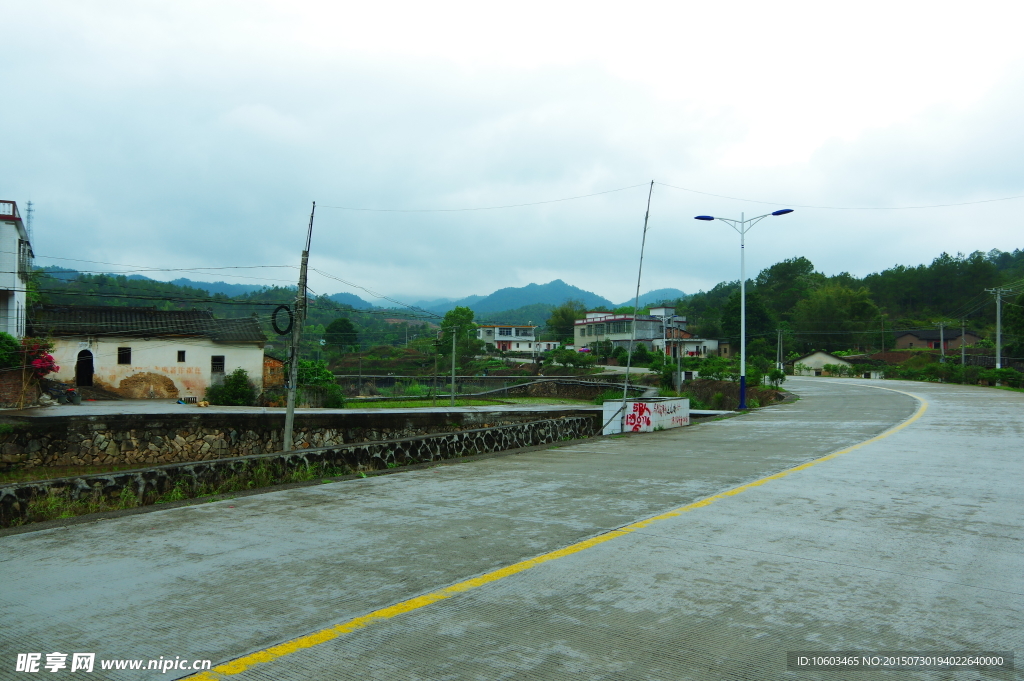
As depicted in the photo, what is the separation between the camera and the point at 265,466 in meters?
11.0

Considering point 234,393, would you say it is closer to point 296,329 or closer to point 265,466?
point 296,329

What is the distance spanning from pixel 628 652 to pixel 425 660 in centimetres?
115

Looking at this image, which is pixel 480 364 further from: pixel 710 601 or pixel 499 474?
pixel 710 601

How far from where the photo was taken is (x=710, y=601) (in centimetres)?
474

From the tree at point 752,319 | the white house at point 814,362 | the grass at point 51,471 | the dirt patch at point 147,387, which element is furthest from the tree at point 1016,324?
the grass at point 51,471

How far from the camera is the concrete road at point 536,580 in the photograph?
155 inches

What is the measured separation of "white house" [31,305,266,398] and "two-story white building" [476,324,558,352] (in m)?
67.2

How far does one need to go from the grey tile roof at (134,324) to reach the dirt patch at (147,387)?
238 centimetres

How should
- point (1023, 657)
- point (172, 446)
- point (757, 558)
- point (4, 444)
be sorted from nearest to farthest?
point (1023, 657)
point (757, 558)
point (4, 444)
point (172, 446)

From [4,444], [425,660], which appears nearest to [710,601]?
[425,660]

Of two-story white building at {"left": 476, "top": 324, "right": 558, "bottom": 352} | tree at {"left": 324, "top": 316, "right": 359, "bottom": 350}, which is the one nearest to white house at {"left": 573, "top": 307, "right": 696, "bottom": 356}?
two-story white building at {"left": 476, "top": 324, "right": 558, "bottom": 352}

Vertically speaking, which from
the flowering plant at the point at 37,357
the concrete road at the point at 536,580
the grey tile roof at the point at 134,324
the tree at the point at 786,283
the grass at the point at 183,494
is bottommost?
the grass at the point at 183,494

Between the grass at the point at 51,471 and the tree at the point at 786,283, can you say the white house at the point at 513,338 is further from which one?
the grass at the point at 51,471

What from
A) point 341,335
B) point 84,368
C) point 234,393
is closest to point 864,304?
point 341,335
